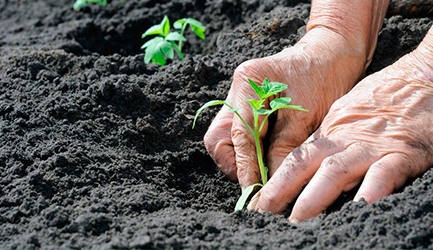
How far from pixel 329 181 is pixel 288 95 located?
0.74 m

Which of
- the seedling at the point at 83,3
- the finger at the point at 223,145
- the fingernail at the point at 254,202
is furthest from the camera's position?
the seedling at the point at 83,3

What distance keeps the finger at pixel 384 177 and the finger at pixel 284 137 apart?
0.60m

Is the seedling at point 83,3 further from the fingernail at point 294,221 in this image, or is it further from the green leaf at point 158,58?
the fingernail at point 294,221

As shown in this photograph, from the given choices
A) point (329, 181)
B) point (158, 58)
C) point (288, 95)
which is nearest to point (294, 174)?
point (329, 181)

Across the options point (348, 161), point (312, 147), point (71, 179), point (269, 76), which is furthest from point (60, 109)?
point (348, 161)

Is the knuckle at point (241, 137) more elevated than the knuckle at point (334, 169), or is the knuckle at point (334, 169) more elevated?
the knuckle at point (241, 137)

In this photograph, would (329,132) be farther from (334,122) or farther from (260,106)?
(260,106)

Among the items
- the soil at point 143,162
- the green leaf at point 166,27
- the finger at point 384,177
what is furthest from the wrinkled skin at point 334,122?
the green leaf at point 166,27

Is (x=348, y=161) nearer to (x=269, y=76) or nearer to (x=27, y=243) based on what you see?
(x=269, y=76)

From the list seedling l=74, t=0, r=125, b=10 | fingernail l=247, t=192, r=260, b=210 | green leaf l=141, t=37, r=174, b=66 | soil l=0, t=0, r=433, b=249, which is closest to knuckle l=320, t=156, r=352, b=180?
soil l=0, t=0, r=433, b=249

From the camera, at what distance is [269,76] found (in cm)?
283

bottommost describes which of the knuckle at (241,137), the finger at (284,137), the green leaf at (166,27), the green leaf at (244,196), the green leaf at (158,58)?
the green leaf at (244,196)

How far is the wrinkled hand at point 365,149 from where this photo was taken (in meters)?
2.25

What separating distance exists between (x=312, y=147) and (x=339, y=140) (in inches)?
5.5
